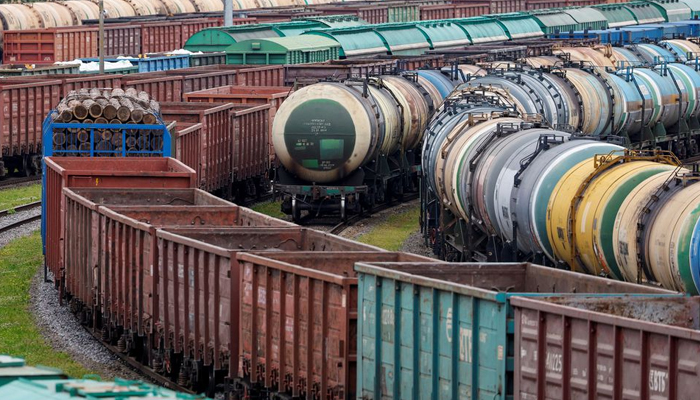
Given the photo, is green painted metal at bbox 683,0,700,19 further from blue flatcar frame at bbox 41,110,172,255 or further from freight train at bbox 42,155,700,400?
freight train at bbox 42,155,700,400

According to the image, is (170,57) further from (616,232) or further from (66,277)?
(616,232)

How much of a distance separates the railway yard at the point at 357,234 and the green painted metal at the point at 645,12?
29.8 metres

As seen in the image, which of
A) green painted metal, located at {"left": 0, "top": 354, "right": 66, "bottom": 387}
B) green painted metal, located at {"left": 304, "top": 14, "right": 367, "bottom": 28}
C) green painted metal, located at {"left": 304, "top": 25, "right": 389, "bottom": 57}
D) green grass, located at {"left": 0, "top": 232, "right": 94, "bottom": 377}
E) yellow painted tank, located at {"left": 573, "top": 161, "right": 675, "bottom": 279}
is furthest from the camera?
green painted metal, located at {"left": 304, "top": 14, "right": 367, "bottom": 28}

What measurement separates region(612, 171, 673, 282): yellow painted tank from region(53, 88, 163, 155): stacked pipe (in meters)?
12.1

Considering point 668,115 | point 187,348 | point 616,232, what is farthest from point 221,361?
point 668,115

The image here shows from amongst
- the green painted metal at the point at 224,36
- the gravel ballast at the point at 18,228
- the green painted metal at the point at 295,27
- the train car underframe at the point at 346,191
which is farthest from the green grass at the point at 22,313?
the green painted metal at the point at 295,27

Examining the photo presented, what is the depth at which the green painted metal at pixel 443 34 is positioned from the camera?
65125 mm

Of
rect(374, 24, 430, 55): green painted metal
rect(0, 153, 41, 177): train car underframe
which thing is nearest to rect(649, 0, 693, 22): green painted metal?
rect(374, 24, 430, 55): green painted metal

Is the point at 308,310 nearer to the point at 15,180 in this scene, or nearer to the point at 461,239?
the point at 461,239

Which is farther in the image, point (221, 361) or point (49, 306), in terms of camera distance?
point (49, 306)

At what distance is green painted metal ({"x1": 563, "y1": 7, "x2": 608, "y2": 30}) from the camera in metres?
77.1

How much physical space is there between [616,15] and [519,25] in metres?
12.1

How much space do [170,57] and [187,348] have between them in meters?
40.6

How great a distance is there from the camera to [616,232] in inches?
765
